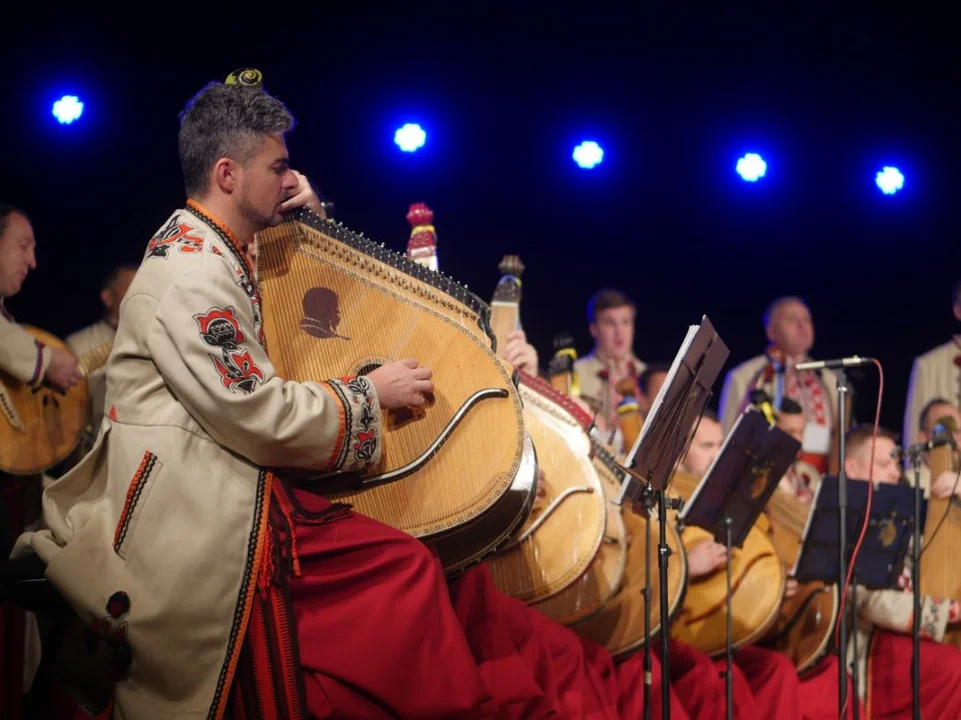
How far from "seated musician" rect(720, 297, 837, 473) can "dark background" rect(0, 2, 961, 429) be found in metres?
0.86

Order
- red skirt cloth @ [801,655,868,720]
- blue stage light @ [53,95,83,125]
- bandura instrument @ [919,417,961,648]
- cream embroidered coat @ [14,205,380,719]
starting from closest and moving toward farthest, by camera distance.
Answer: cream embroidered coat @ [14,205,380,719] < red skirt cloth @ [801,655,868,720] < bandura instrument @ [919,417,961,648] < blue stage light @ [53,95,83,125]

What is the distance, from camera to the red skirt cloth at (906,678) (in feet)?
16.6

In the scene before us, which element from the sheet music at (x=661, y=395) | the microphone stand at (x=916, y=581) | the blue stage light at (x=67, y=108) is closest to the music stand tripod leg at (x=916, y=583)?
the microphone stand at (x=916, y=581)

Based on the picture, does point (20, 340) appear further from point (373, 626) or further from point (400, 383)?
point (373, 626)

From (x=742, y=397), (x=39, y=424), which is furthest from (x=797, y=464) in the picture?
(x=39, y=424)

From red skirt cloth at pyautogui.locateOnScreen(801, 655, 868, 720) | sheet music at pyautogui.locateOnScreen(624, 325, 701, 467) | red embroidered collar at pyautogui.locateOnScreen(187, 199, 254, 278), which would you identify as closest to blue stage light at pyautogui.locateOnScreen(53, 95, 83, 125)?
red embroidered collar at pyautogui.locateOnScreen(187, 199, 254, 278)

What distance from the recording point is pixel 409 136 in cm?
682

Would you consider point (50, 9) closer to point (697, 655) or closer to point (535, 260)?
point (535, 260)

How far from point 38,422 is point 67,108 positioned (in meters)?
2.15

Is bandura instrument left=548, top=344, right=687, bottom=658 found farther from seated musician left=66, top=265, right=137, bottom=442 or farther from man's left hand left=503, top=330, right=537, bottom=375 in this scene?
seated musician left=66, top=265, right=137, bottom=442

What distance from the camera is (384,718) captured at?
249cm

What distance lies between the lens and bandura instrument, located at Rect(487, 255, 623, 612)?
3.81 meters

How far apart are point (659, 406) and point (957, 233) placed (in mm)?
6090

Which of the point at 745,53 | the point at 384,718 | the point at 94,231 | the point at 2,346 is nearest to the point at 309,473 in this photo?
the point at 384,718
